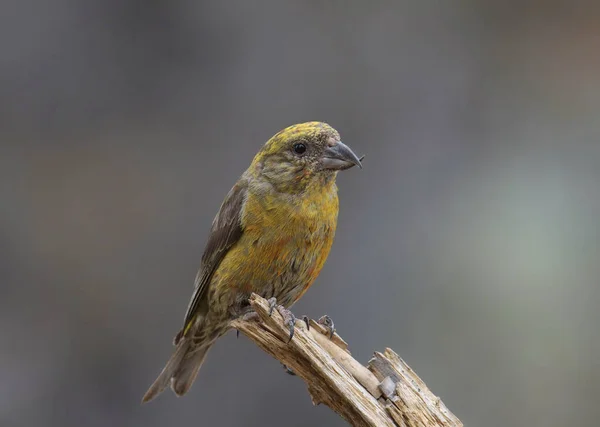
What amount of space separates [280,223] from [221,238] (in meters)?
0.41

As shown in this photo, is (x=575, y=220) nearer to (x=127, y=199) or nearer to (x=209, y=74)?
(x=209, y=74)

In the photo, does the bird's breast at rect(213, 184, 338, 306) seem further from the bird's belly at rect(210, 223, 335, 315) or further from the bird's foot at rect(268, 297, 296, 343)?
the bird's foot at rect(268, 297, 296, 343)

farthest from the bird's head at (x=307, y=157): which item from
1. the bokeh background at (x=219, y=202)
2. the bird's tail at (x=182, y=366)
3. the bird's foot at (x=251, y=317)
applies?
the bokeh background at (x=219, y=202)

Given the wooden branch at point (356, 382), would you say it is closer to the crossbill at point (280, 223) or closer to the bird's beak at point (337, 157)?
the crossbill at point (280, 223)

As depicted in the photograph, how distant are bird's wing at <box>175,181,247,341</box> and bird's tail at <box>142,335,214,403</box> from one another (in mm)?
244

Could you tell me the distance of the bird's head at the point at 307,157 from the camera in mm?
3570

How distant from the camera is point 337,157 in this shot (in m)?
3.56

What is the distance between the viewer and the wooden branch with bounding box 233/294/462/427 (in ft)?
9.39

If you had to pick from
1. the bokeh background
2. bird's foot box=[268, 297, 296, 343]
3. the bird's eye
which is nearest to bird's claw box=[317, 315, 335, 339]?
bird's foot box=[268, 297, 296, 343]

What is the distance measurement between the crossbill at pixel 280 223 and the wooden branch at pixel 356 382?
344mm

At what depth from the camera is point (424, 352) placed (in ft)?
18.6

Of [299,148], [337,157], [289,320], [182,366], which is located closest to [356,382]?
[289,320]

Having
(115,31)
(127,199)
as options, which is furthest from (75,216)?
(115,31)

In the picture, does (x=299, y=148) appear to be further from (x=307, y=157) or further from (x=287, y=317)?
(x=287, y=317)
